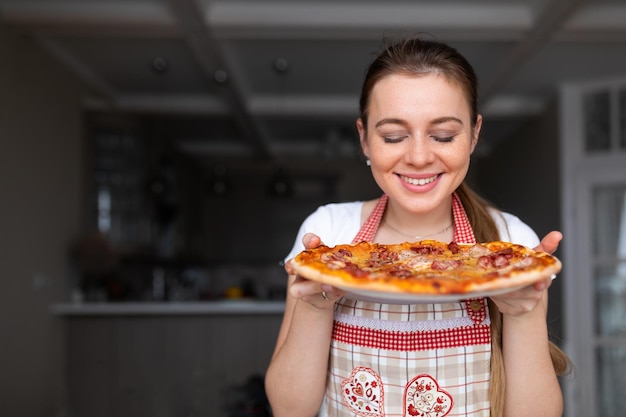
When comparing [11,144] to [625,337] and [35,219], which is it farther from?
[625,337]

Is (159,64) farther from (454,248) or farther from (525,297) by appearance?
(525,297)

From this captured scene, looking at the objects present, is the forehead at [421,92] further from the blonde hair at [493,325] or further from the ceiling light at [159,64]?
the ceiling light at [159,64]

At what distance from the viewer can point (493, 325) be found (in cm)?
104

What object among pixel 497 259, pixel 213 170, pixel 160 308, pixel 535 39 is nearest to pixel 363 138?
pixel 497 259

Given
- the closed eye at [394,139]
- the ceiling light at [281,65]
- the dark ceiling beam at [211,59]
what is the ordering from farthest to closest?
the ceiling light at [281,65] → the dark ceiling beam at [211,59] → the closed eye at [394,139]

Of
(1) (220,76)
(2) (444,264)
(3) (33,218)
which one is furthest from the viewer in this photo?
(1) (220,76)

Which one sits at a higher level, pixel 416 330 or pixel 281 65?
pixel 281 65

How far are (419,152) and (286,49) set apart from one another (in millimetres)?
2897

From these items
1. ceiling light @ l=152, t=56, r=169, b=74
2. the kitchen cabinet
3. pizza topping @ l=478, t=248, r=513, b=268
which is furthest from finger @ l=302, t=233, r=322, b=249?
ceiling light @ l=152, t=56, r=169, b=74

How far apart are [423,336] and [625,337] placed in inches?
135

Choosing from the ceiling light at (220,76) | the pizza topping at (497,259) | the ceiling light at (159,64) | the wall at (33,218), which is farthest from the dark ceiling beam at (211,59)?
the pizza topping at (497,259)

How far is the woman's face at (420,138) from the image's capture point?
3.31 ft

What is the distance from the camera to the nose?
100cm

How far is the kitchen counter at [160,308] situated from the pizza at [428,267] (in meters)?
2.99
